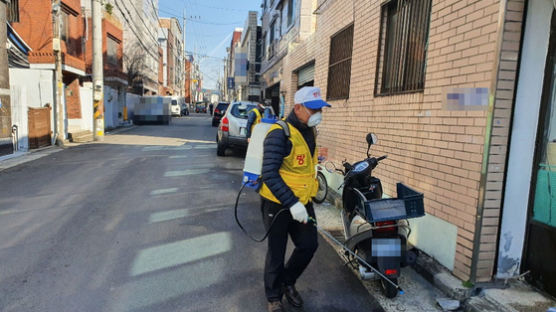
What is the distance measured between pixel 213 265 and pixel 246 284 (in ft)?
1.77

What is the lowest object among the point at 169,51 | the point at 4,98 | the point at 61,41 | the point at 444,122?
the point at 444,122

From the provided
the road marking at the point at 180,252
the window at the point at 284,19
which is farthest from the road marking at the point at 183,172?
the window at the point at 284,19

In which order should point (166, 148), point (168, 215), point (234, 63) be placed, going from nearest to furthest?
point (168, 215), point (166, 148), point (234, 63)

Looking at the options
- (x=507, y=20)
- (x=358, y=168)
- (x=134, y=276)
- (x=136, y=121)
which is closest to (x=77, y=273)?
(x=134, y=276)

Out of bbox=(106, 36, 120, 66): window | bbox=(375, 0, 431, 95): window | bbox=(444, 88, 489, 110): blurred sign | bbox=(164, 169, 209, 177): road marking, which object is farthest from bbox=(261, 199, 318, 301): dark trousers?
bbox=(106, 36, 120, 66): window

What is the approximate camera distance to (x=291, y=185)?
282 cm

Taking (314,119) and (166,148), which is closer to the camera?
(314,119)

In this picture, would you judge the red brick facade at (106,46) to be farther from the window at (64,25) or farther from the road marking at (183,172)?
the road marking at (183,172)

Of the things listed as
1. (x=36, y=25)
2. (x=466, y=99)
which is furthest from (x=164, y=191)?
(x=36, y=25)

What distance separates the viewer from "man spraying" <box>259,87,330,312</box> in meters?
2.70

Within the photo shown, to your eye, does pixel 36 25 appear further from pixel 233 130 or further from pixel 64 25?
pixel 233 130

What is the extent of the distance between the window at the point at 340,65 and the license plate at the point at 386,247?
4090mm

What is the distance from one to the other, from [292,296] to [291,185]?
3.45 ft

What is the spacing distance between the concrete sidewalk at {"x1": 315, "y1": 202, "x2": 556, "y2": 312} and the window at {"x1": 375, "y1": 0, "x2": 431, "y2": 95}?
215 cm
